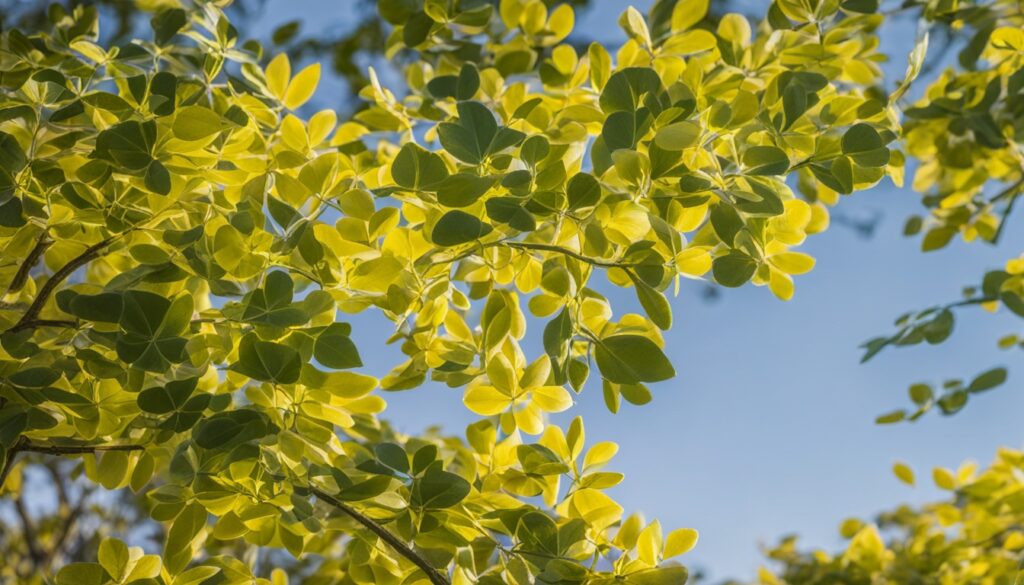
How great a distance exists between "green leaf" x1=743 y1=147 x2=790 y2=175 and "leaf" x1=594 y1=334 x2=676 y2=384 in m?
0.21

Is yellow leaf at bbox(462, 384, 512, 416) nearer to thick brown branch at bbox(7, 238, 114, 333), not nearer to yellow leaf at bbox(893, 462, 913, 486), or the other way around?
thick brown branch at bbox(7, 238, 114, 333)

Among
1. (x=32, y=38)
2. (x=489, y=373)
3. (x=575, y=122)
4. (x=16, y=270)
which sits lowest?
(x=489, y=373)

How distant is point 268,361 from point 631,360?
367 mm

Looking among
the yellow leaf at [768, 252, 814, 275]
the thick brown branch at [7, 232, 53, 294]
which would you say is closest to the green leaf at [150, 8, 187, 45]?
the thick brown branch at [7, 232, 53, 294]

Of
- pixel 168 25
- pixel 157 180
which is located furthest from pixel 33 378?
pixel 168 25

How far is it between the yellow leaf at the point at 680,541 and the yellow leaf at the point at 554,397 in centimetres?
19

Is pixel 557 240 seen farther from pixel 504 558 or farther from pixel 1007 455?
pixel 1007 455

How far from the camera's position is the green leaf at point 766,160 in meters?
0.88

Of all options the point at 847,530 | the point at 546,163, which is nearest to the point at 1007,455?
the point at 847,530

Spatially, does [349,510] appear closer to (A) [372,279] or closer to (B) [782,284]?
A: (A) [372,279]

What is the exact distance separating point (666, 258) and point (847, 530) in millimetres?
1841

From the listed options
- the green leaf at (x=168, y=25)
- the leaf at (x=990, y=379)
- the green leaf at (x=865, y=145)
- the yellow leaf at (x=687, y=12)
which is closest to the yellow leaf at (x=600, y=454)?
the green leaf at (x=865, y=145)

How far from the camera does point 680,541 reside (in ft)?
3.30

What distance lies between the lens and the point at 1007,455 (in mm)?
1932
